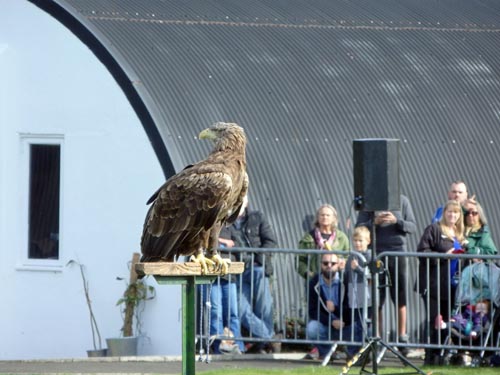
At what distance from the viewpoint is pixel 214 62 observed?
19312mm

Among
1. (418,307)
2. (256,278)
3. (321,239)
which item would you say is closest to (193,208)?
(321,239)

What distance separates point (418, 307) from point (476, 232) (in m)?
1.13

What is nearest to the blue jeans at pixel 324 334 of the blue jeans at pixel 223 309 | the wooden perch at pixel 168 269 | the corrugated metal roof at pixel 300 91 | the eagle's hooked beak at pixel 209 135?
the blue jeans at pixel 223 309

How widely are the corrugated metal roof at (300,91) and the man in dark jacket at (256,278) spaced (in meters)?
1.28

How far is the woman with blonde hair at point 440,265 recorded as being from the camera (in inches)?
624

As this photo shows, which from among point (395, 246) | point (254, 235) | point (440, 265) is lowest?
point (440, 265)

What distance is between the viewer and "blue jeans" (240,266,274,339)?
1656 centimetres

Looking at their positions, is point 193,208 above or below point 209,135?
below

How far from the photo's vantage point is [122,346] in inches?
682

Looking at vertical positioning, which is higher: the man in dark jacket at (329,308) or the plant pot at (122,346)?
the man in dark jacket at (329,308)

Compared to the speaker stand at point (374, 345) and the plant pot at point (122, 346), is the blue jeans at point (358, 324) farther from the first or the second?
the plant pot at point (122, 346)

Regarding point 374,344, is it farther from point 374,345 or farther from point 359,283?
point 359,283

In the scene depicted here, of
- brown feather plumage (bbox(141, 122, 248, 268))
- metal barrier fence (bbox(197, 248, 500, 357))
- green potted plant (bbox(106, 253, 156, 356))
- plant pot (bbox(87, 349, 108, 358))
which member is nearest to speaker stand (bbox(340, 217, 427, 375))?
metal barrier fence (bbox(197, 248, 500, 357))

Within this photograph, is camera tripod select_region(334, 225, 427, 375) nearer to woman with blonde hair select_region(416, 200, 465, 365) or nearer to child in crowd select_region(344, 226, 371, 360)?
child in crowd select_region(344, 226, 371, 360)
